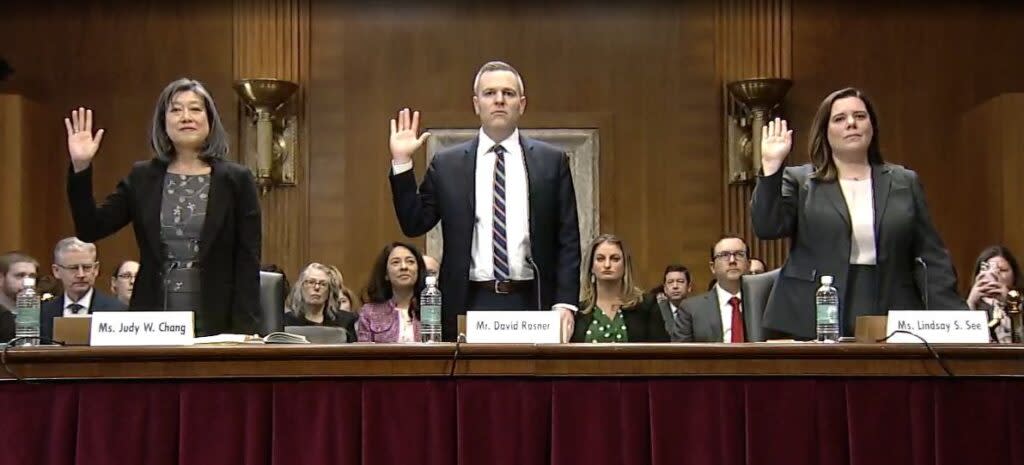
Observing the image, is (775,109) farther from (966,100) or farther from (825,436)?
(825,436)

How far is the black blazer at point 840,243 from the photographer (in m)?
4.23

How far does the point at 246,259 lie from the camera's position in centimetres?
433

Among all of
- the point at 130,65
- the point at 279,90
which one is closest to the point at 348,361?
the point at 279,90

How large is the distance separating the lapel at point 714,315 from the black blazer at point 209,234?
98.9 inches

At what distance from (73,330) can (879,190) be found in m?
2.32

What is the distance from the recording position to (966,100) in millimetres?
8203

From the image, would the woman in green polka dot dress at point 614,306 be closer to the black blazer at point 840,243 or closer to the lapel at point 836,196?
the black blazer at point 840,243

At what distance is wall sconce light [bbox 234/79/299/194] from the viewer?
7867 mm

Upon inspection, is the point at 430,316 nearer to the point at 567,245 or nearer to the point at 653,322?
the point at 567,245

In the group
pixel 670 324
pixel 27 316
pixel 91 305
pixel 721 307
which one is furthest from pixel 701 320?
pixel 27 316

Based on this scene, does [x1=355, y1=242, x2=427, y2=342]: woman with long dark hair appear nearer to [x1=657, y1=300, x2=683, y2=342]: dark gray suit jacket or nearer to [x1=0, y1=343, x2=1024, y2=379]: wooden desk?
[x1=657, y1=300, x2=683, y2=342]: dark gray suit jacket

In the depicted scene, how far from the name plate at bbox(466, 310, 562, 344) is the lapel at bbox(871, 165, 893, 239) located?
120cm

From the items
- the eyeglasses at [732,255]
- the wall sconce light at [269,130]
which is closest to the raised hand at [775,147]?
the eyeglasses at [732,255]

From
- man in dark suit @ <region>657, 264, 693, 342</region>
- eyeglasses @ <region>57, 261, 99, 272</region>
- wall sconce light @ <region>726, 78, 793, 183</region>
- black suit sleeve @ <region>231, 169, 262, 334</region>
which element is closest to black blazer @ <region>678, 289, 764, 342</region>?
man in dark suit @ <region>657, 264, 693, 342</region>
